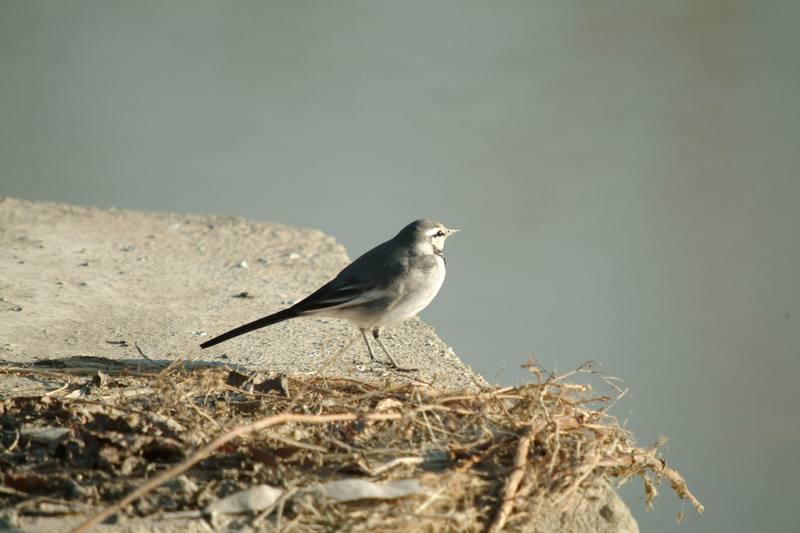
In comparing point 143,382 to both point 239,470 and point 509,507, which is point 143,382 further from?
point 509,507

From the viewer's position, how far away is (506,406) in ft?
11.6

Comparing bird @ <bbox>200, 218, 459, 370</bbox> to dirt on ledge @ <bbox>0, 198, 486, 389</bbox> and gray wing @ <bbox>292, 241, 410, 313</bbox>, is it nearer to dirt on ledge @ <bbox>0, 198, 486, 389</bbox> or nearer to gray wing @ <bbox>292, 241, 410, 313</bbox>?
gray wing @ <bbox>292, 241, 410, 313</bbox>

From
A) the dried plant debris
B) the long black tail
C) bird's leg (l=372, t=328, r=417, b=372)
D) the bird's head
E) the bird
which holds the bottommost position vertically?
the dried plant debris

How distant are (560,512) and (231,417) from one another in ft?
4.03

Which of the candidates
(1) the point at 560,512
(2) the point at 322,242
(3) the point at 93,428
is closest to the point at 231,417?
(3) the point at 93,428

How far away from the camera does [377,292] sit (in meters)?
4.77

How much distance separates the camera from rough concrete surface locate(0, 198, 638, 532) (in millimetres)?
4602

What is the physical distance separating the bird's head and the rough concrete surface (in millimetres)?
555

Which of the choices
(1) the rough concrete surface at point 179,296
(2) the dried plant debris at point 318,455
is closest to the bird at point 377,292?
(1) the rough concrete surface at point 179,296

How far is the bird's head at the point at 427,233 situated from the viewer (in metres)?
5.06

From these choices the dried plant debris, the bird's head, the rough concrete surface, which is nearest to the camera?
the dried plant debris

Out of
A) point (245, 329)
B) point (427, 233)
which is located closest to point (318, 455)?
point (245, 329)

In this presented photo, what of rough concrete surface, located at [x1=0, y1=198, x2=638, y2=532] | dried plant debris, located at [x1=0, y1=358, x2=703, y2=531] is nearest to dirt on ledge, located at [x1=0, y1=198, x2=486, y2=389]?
rough concrete surface, located at [x1=0, y1=198, x2=638, y2=532]

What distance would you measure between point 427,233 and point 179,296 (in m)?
1.63
